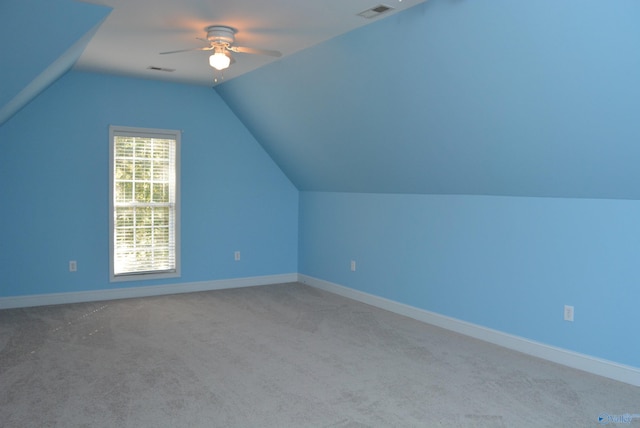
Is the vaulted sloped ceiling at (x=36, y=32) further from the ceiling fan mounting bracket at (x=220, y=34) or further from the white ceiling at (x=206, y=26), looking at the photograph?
the ceiling fan mounting bracket at (x=220, y=34)

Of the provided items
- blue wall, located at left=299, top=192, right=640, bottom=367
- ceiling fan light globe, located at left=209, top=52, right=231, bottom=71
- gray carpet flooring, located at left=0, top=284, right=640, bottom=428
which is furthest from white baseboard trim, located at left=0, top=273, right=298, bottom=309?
ceiling fan light globe, located at left=209, top=52, right=231, bottom=71

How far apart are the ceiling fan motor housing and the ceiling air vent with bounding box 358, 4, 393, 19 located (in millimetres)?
1033

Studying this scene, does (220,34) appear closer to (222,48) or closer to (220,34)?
(220,34)

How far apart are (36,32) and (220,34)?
4.10 feet

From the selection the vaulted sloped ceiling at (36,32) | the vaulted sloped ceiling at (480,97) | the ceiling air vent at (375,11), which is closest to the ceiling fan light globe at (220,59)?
the vaulted sloped ceiling at (36,32)

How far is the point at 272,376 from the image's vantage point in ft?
11.7

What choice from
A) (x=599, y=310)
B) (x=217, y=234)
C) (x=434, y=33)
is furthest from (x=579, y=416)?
(x=217, y=234)

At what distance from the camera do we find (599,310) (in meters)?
3.67

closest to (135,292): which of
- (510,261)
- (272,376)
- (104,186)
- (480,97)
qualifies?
(104,186)

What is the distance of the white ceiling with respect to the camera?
11.2 feet

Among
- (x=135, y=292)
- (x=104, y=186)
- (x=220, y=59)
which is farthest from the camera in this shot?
(x=135, y=292)

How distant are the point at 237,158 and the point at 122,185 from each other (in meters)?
1.41

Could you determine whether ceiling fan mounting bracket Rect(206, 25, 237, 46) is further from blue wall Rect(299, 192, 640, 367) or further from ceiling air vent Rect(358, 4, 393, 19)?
blue wall Rect(299, 192, 640, 367)

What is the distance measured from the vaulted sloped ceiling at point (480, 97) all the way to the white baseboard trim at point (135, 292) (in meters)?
2.06
